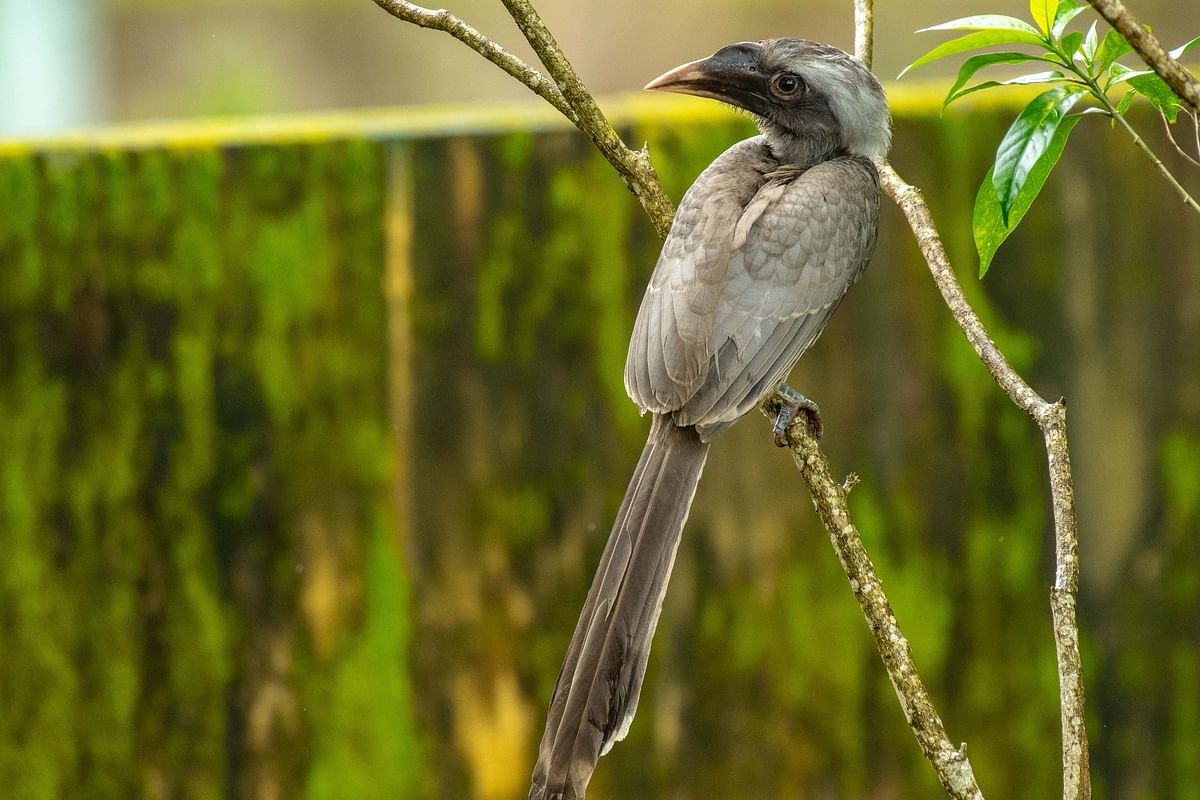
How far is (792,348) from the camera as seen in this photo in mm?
2334

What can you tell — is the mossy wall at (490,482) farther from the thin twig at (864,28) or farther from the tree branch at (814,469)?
the tree branch at (814,469)

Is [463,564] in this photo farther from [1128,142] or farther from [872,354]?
[1128,142]

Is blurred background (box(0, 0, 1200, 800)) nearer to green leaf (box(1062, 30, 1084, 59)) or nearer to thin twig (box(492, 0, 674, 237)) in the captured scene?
thin twig (box(492, 0, 674, 237))

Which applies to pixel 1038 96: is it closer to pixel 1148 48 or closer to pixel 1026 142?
pixel 1026 142

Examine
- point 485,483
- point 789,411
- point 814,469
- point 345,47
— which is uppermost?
point 814,469

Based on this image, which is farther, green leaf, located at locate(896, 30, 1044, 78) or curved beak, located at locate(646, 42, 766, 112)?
curved beak, located at locate(646, 42, 766, 112)

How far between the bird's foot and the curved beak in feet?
1.96

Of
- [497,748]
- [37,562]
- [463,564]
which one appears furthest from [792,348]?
[37,562]

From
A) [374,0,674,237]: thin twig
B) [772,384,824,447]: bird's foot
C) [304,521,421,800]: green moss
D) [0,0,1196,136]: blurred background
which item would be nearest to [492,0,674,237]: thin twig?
[374,0,674,237]: thin twig

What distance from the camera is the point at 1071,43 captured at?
161 centimetres

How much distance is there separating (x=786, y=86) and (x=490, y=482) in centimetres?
141

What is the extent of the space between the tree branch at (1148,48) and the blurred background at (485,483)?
1.97 metres

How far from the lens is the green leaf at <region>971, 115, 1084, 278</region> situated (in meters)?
1.57

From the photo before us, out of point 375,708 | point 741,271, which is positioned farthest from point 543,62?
point 375,708
